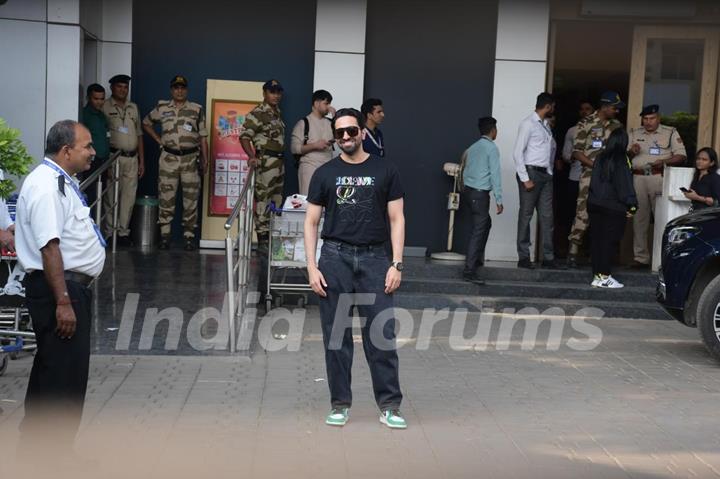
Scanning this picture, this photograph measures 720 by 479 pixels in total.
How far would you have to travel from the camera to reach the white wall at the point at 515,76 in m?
14.2

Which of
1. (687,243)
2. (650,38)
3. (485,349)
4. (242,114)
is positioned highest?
(650,38)

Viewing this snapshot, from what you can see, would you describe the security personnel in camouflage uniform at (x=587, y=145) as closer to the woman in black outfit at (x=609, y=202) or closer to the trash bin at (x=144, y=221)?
the woman in black outfit at (x=609, y=202)

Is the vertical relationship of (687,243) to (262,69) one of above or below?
below

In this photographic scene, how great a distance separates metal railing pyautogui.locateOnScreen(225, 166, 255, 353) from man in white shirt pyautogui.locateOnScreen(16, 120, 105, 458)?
9.51ft

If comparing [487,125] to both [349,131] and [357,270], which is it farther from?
[357,270]

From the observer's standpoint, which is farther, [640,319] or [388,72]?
[388,72]

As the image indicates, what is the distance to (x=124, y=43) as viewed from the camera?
14336mm

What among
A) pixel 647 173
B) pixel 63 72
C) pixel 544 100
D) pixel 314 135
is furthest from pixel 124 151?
pixel 647 173

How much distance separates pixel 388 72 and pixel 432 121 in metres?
0.87

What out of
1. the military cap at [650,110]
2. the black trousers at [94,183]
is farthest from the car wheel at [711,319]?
the black trousers at [94,183]

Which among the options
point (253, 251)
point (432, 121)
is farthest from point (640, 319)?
point (253, 251)

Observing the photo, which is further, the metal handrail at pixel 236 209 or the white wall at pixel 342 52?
the white wall at pixel 342 52

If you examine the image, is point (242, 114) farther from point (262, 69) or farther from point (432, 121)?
point (432, 121)

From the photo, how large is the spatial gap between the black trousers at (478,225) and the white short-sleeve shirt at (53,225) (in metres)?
7.06
